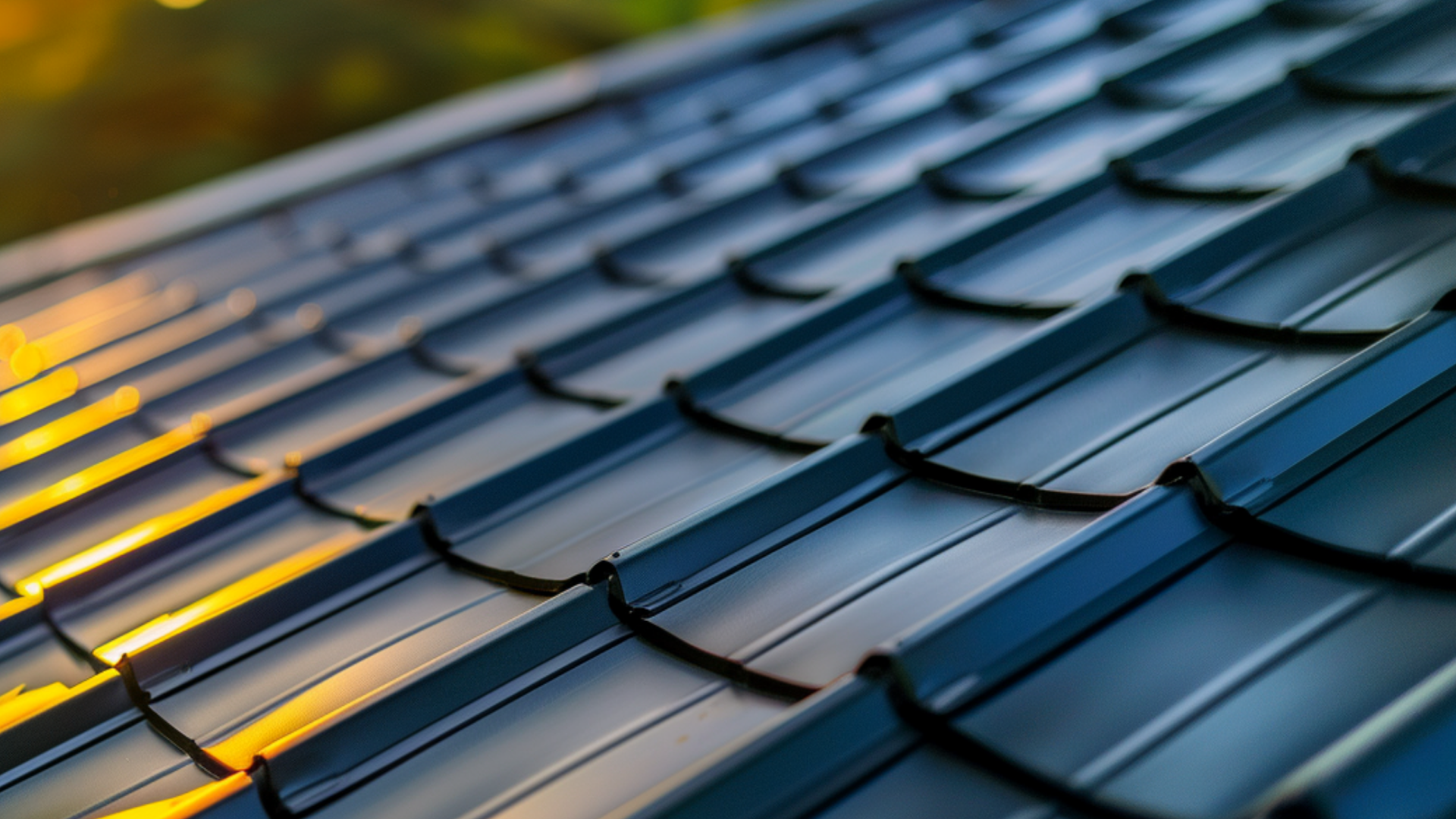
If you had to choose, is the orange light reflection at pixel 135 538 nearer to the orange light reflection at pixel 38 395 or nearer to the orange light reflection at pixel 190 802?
the orange light reflection at pixel 190 802

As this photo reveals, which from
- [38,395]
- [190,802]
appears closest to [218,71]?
[38,395]

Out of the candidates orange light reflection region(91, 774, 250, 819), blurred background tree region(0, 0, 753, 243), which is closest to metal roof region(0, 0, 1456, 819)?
orange light reflection region(91, 774, 250, 819)

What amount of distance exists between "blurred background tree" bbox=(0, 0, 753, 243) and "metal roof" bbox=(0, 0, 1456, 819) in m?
16.6

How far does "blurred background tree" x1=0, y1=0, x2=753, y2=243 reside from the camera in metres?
18.4

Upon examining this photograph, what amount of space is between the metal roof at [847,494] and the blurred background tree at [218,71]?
1657 cm

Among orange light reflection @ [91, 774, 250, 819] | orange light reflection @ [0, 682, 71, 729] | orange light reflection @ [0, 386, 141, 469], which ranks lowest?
orange light reflection @ [91, 774, 250, 819]

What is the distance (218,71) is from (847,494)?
2025 cm

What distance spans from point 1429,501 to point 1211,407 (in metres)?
0.40

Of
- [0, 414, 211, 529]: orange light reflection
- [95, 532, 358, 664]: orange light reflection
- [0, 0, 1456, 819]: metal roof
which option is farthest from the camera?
[0, 414, 211, 529]: orange light reflection

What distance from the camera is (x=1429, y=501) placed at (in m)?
1.64

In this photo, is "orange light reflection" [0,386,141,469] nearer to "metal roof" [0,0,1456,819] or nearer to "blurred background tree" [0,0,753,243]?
"metal roof" [0,0,1456,819]

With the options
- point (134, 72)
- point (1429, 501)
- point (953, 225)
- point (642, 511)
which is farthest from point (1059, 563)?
point (134, 72)

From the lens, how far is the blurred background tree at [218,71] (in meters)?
18.4

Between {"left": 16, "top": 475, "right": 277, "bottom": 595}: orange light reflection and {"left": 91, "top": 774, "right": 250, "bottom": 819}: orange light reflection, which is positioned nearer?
{"left": 91, "top": 774, "right": 250, "bottom": 819}: orange light reflection
